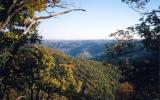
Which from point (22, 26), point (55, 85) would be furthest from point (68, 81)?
point (22, 26)

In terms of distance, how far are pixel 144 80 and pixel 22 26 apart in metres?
9.25

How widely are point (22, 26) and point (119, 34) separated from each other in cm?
716

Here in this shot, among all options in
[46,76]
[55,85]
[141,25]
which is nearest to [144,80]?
[141,25]

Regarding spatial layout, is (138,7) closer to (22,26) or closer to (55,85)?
(22,26)

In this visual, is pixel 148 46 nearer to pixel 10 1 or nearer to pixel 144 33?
pixel 144 33

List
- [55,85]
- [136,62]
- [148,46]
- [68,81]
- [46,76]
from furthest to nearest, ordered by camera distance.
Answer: [68,81] < [55,85] < [46,76] < [136,62] < [148,46]

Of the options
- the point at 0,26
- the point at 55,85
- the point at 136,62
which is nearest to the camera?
the point at 0,26

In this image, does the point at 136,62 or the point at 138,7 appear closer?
the point at 138,7

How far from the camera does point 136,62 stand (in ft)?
74.3

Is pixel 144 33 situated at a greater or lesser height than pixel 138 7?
lesser

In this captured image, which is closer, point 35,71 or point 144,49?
point 144,49

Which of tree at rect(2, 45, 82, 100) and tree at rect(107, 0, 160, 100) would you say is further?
tree at rect(2, 45, 82, 100)

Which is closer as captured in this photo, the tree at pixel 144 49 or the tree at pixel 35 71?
the tree at pixel 144 49

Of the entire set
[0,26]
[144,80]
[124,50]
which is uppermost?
[0,26]
